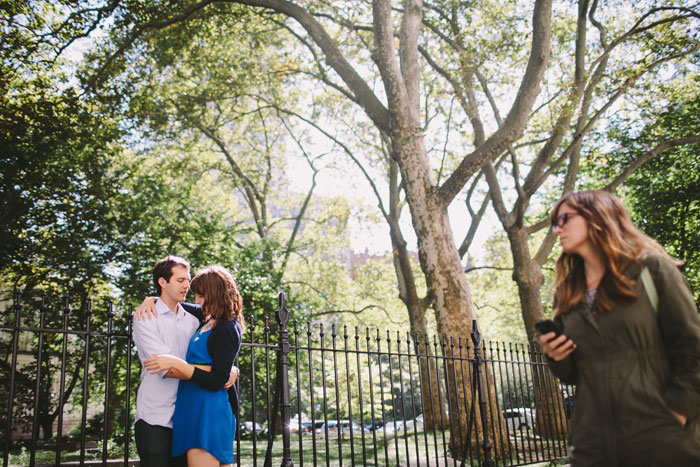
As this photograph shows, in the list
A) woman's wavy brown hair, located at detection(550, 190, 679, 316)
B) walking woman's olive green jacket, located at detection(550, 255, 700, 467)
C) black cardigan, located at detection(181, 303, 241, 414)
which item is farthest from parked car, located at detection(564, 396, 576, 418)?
black cardigan, located at detection(181, 303, 241, 414)

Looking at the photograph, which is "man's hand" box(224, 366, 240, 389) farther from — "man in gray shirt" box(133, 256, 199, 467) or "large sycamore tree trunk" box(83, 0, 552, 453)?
"large sycamore tree trunk" box(83, 0, 552, 453)

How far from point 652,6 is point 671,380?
14.3 meters

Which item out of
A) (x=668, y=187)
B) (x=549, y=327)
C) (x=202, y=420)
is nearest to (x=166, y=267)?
(x=202, y=420)

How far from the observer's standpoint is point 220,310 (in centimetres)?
348

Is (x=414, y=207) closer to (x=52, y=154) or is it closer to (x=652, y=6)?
(x=652, y=6)

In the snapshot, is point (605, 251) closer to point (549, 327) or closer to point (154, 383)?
point (549, 327)

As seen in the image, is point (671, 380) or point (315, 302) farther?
point (315, 302)

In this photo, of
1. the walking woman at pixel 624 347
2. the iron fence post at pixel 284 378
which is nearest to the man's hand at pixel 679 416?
the walking woman at pixel 624 347

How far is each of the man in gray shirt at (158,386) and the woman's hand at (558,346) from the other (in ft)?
7.66

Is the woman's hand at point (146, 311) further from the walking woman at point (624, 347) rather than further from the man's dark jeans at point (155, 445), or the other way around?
the walking woman at point (624, 347)

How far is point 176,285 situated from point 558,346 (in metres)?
2.61

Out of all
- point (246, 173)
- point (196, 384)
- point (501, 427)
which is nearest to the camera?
point (196, 384)

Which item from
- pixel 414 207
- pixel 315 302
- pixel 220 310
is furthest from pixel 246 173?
pixel 220 310

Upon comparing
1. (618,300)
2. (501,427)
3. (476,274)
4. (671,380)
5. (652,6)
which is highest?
(652,6)
